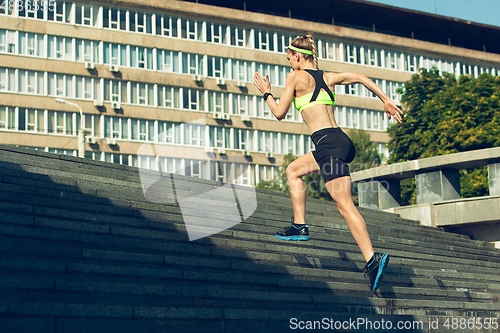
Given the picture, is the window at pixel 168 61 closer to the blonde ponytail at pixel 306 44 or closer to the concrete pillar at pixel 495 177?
the concrete pillar at pixel 495 177

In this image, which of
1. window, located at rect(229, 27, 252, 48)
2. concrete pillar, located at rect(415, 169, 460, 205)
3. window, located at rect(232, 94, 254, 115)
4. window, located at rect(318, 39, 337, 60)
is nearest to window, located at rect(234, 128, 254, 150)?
window, located at rect(232, 94, 254, 115)

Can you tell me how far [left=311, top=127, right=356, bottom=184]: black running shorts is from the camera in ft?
18.2

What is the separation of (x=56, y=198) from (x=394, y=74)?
169ft

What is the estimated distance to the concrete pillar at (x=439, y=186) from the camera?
17.0 metres

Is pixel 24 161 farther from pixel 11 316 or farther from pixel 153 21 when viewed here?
pixel 153 21

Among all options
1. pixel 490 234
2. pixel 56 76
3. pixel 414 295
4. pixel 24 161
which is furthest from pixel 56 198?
pixel 56 76

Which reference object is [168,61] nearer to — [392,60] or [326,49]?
[326,49]

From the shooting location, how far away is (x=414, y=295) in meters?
7.85

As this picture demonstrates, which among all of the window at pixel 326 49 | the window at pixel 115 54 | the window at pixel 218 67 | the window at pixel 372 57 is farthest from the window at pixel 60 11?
the window at pixel 372 57

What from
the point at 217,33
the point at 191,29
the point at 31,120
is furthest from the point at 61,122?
the point at 217,33

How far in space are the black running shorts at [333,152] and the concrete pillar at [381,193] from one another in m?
13.4

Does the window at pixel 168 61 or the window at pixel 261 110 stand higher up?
the window at pixel 168 61

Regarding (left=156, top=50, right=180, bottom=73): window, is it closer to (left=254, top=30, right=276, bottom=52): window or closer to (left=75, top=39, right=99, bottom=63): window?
(left=75, top=39, right=99, bottom=63): window

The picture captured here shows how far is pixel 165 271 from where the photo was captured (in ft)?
18.8
